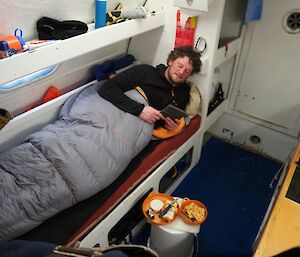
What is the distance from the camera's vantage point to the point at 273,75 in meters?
2.07

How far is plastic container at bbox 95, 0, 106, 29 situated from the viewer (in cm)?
141

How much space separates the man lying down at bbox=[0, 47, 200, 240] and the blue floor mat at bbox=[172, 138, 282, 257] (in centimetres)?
61

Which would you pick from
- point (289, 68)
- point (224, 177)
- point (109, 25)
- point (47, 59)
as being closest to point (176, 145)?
point (224, 177)

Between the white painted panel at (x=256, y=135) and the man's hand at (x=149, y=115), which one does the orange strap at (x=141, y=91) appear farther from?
the white painted panel at (x=256, y=135)

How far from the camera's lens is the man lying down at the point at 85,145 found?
3.50 ft

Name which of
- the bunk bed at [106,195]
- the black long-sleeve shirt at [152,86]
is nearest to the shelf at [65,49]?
the black long-sleeve shirt at [152,86]

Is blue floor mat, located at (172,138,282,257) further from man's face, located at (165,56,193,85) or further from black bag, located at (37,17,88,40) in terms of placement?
black bag, located at (37,17,88,40)

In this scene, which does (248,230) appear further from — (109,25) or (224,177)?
(109,25)

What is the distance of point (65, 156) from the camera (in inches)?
46.8

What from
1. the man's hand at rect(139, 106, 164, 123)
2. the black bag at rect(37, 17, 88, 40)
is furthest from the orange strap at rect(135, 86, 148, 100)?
the black bag at rect(37, 17, 88, 40)

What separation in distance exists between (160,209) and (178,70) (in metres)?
0.82

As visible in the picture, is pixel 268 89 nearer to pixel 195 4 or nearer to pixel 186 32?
pixel 186 32

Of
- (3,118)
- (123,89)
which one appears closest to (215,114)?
(123,89)

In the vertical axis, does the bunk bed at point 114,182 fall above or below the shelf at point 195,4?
below
